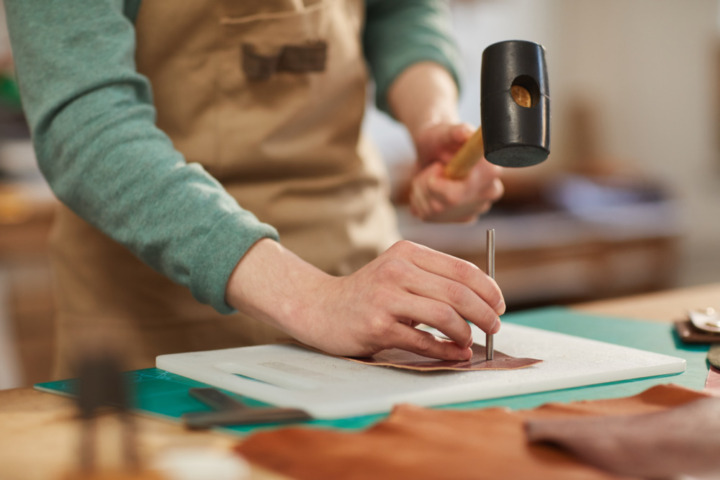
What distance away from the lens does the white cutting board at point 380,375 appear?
618 millimetres

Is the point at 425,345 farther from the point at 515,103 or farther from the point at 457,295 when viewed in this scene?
the point at 515,103

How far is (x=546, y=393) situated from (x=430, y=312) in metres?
0.12

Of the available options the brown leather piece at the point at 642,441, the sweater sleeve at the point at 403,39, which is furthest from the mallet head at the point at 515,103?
the sweater sleeve at the point at 403,39

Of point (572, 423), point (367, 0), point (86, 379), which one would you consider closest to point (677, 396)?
point (572, 423)

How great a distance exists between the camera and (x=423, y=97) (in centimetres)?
122

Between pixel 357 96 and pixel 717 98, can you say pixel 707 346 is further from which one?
pixel 717 98

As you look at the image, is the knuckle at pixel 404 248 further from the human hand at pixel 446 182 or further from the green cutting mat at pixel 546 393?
the human hand at pixel 446 182

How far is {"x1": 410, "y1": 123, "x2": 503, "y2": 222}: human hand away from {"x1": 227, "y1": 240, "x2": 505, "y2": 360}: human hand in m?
0.37

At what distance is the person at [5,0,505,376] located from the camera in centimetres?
75

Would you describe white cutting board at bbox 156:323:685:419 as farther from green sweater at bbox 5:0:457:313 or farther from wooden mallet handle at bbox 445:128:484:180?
wooden mallet handle at bbox 445:128:484:180

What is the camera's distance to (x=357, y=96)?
118 centimetres

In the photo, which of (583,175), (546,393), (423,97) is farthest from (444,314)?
(583,175)

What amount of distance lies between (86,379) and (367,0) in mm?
1056

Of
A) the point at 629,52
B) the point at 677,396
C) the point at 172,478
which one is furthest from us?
the point at 629,52
